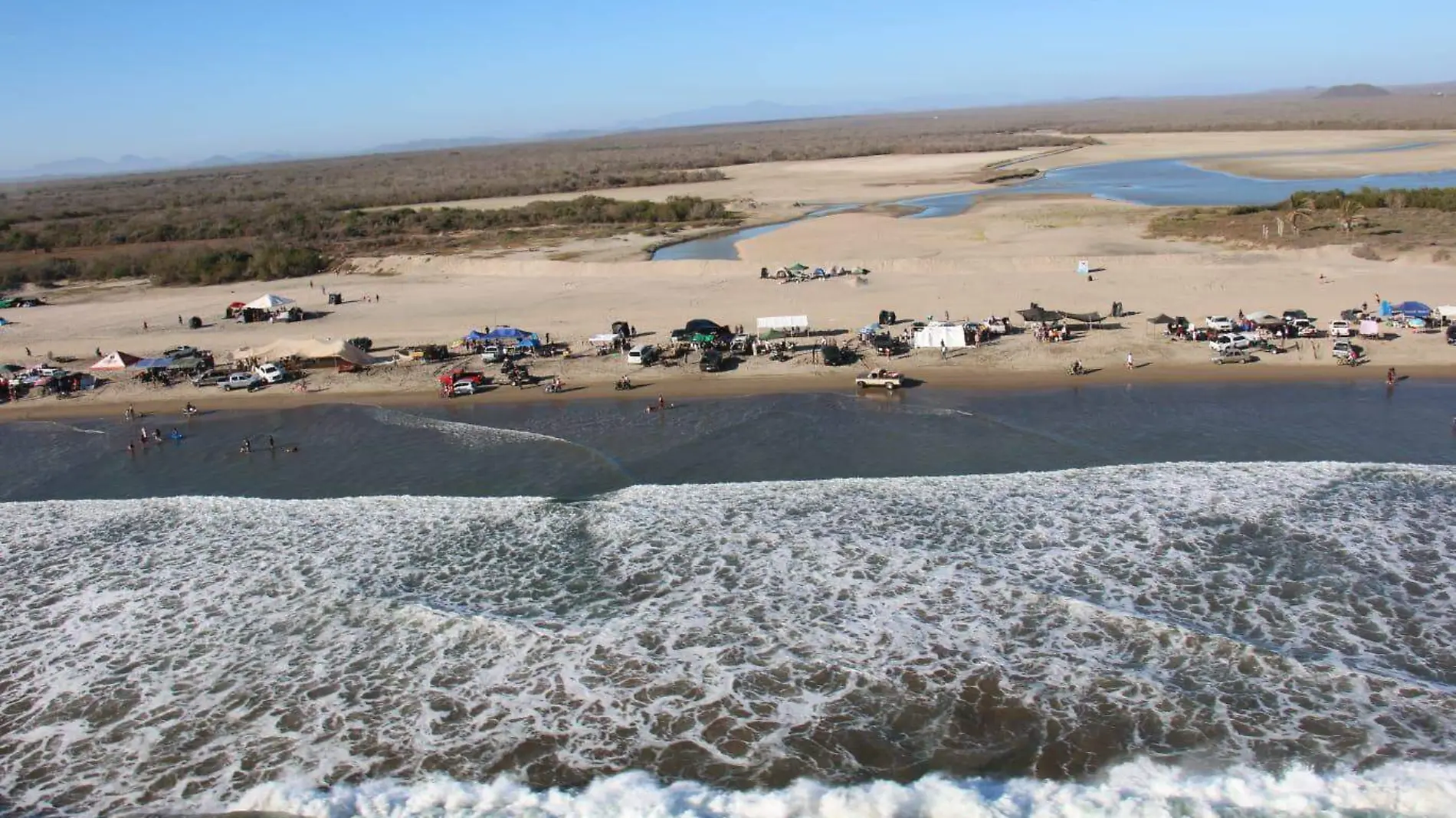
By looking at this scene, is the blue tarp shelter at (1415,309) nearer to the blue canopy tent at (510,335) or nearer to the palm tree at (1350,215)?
the palm tree at (1350,215)

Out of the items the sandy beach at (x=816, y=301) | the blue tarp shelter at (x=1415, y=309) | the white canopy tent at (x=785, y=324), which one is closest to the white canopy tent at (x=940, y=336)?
the sandy beach at (x=816, y=301)

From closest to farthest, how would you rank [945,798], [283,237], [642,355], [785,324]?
[945,798] < [642,355] < [785,324] < [283,237]

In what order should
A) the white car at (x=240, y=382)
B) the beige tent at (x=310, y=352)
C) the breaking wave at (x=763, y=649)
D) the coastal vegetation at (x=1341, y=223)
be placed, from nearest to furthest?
1. the breaking wave at (x=763, y=649)
2. the white car at (x=240, y=382)
3. the beige tent at (x=310, y=352)
4. the coastal vegetation at (x=1341, y=223)

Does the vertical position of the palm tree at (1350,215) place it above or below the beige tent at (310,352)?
above

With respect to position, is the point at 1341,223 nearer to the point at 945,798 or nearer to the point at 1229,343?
the point at 1229,343

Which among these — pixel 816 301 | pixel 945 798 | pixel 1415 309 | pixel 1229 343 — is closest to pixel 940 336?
pixel 816 301

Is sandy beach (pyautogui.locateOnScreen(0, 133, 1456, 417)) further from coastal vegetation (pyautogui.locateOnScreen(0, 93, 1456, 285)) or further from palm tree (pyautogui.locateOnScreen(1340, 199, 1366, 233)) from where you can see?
palm tree (pyautogui.locateOnScreen(1340, 199, 1366, 233))

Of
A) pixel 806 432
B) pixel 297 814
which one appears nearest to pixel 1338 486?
pixel 806 432
